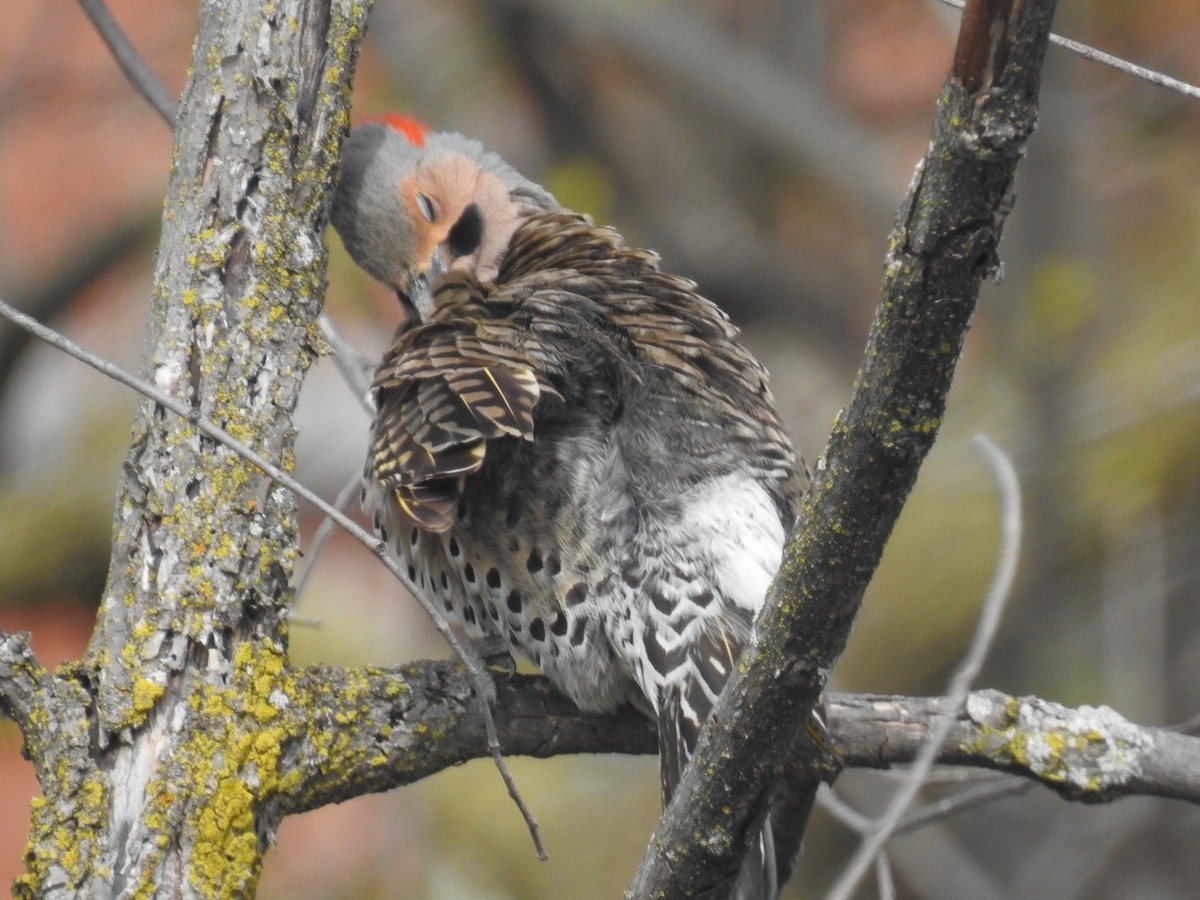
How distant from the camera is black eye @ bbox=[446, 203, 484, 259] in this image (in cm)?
420

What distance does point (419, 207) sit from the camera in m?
4.14

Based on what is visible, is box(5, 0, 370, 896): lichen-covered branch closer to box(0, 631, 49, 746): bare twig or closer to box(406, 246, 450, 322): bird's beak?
box(0, 631, 49, 746): bare twig

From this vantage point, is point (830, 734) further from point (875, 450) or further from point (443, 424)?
point (875, 450)

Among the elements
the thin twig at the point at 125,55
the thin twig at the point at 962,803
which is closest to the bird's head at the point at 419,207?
the thin twig at the point at 125,55

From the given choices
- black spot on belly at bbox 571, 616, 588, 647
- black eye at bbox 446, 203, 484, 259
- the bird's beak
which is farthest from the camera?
black eye at bbox 446, 203, 484, 259

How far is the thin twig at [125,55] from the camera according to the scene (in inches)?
125

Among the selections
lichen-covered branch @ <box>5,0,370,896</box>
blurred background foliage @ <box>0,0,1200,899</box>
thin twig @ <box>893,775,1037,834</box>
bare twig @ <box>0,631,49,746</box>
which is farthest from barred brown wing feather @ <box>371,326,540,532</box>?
blurred background foliage @ <box>0,0,1200,899</box>

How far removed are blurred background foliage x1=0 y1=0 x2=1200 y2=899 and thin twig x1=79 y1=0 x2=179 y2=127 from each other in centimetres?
81

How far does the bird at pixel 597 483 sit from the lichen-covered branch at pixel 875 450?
17.5 inches

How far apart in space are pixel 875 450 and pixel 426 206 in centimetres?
270

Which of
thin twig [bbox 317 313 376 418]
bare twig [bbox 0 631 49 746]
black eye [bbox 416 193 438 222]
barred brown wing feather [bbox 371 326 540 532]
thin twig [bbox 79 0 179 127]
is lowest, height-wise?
bare twig [bbox 0 631 49 746]

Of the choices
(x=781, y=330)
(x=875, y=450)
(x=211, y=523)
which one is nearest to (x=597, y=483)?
(x=211, y=523)

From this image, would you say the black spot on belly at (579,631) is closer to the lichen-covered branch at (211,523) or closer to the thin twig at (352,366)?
the lichen-covered branch at (211,523)

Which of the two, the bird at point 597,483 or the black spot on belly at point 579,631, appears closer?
the bird at point 597,483
